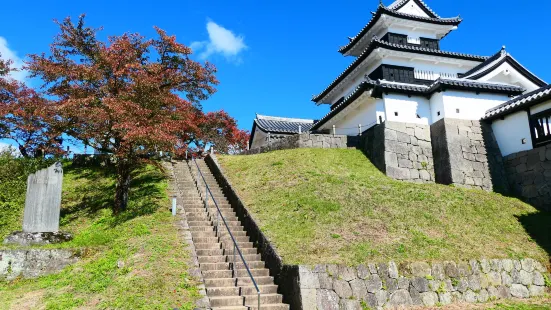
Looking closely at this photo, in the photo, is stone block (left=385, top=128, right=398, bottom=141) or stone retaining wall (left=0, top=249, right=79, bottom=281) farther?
stone block (left=385, top=128, right=398, bottom=141)

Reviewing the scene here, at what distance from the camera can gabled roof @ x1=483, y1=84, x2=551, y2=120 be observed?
1662 cm

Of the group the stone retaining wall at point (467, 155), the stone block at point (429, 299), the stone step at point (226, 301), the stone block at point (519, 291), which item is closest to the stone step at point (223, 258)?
the stone step at point (226, 301)

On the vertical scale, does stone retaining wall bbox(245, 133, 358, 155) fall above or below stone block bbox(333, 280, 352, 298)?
above

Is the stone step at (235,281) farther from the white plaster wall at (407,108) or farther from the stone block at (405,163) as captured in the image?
the white plaster wall at (407,108)

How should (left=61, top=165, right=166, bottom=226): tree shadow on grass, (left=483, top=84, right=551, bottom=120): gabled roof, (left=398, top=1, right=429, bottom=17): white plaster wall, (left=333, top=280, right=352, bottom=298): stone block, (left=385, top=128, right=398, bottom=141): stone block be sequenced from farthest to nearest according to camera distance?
(left=398, top=1, right=429, bottom=17): white plaster wall
(left=385, top=128, right=398, bottom=141): stone block
(left=483, top=84, right=551, bottom=120): gabled roof
(left=61, top=165, right=166, bottom=226): tree shadow on grass
(left=333, top=280, right=352, bottom=298): stone block

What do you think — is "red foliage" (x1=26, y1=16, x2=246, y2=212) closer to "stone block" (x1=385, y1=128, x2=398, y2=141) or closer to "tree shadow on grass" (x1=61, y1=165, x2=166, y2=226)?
"tree shadow on grass" (x1=61, y1=165, x2=166, y2=226)

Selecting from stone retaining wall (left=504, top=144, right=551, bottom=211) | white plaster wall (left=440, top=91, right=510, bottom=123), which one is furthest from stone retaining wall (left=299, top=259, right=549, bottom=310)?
white plaster wall (left=440, top=91, right=510, bottom=123)

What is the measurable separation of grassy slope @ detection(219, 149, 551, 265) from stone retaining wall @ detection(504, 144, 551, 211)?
2.96ft

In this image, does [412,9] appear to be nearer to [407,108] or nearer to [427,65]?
[427,65]

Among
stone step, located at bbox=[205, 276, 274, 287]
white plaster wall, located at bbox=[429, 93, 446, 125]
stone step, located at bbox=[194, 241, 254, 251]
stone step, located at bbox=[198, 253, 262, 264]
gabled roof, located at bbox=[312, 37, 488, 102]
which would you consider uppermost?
gabled roof, located at bbox=[312, 37, 488, 102]

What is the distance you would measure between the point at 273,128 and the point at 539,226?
866 inches

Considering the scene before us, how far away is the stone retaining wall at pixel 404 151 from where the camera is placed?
62.6 feet

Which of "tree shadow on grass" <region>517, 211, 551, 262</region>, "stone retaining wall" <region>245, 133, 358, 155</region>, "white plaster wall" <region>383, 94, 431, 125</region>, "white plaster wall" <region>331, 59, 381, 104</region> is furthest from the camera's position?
"white plaster wall" <region>331, 59, 381, 104</region>

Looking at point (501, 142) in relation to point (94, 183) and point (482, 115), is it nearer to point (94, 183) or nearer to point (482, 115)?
point (482, 115)
